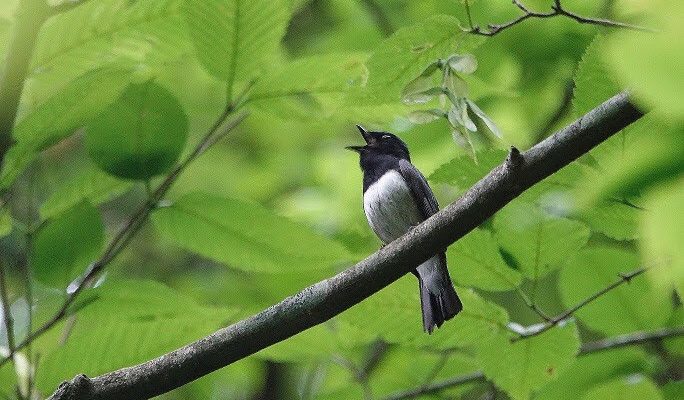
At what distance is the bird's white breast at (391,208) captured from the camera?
150 inches

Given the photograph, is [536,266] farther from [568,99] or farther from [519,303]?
[519,303]

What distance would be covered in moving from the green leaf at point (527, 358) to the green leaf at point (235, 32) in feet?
3.15

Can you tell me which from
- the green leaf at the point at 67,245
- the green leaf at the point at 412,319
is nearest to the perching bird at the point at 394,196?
the green leaf at the point at 412,319

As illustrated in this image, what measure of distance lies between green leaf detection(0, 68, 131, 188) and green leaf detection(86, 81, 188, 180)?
0.12 m

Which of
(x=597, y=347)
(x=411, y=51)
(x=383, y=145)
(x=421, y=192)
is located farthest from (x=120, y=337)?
(x=383, y=145)

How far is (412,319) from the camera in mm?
2324

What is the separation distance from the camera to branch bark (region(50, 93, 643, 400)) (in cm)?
152

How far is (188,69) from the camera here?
5.52m

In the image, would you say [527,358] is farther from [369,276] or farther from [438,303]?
[369,276]

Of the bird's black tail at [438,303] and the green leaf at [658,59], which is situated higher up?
the green leaf at [658,59]

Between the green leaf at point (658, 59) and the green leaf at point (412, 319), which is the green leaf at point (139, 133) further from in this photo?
the green leaf at point (658, 59)

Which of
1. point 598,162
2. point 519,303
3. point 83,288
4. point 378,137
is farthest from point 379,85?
point 519,303

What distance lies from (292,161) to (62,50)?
3.95 meters

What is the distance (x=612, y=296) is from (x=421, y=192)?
4.73 ft
